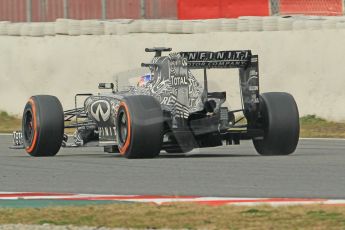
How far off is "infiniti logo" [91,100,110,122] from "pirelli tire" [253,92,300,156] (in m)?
2.11

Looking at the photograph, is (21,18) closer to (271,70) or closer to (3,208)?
(271,70)

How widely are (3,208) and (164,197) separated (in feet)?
5.15

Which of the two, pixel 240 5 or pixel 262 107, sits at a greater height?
pixel 240 5

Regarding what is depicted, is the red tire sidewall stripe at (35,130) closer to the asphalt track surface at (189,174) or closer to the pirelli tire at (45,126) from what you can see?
the pirelli tire at (45,126)

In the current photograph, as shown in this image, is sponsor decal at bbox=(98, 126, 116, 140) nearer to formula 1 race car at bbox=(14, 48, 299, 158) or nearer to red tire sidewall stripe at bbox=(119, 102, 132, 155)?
formula 1 race car at bbox=(14, 48, 299, 158)

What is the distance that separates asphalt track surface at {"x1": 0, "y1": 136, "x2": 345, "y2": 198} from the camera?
1212 centimetres

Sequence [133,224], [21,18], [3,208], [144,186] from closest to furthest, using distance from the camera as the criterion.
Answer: [133,224], [3,208], [144,186], [21,18]

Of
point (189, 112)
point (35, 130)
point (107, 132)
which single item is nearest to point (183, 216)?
point (189, 112)

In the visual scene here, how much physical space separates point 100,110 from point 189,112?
4.59 ft

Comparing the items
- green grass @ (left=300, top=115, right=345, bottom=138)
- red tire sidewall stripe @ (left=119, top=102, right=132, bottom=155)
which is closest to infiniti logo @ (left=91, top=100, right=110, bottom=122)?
red tire sidewall stripe @ (left=119, top=102, right=132, bottom=155)

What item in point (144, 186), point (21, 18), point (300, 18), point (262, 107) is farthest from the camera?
point (21, 18)

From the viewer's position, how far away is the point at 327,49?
23391 mm

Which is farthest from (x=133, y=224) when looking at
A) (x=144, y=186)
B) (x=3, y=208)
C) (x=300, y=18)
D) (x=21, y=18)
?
(x=21, y=18)

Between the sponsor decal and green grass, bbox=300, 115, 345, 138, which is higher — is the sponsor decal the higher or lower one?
the higher one
